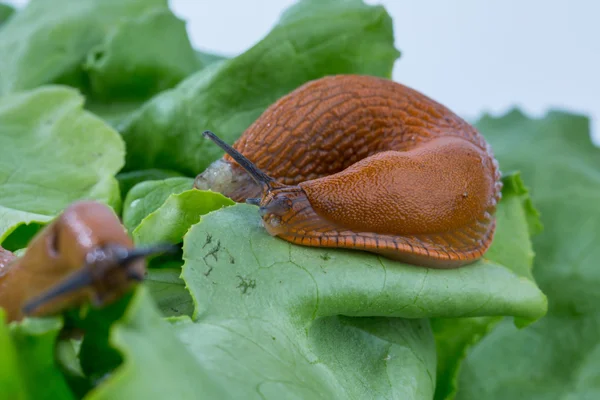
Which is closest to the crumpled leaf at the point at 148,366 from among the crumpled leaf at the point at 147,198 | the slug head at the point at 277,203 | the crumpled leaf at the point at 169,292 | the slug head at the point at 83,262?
the slug head at the point at 83,262

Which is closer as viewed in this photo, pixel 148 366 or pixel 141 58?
pixel 148 366

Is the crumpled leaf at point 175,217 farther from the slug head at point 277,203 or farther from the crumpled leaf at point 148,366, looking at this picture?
the crumpled leaf at point 148,366

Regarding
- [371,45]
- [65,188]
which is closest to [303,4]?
[371,45]

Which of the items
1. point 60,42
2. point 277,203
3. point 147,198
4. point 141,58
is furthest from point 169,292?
point 60,42

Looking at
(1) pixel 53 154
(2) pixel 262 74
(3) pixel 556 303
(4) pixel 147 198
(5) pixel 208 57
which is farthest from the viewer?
(5) pixel 208 57

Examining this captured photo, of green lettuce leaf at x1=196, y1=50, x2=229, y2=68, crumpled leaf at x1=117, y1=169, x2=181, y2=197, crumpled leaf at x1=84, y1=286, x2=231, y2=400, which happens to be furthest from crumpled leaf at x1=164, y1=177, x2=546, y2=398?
green lettuce leaf at x1=196, y1=50, x2=229, y2=68

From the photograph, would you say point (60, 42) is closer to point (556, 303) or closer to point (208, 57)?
point (208, 57)
